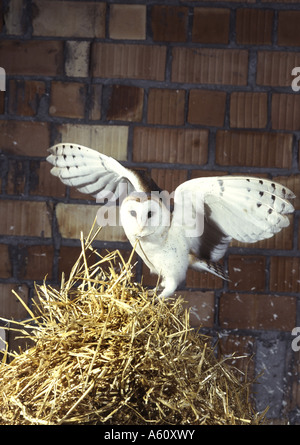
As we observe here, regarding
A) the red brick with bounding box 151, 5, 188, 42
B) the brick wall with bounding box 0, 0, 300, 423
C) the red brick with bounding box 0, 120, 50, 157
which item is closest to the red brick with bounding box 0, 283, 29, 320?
the brick wall with bounding box 0, 0, 300, 423

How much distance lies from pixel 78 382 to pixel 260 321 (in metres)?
0.60

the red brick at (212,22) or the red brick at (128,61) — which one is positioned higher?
the red brick at (212,22)

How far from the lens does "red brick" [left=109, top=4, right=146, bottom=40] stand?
115cm

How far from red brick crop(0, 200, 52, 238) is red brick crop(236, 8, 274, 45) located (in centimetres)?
55

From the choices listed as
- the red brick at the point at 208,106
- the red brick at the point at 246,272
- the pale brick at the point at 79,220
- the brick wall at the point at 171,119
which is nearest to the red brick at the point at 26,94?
the brick wall at the point at 171,119

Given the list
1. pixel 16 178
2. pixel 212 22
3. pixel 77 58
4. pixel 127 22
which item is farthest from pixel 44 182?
pixel 212 22

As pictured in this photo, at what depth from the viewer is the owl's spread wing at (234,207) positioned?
0.86 metres

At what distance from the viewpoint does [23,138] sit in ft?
3.87

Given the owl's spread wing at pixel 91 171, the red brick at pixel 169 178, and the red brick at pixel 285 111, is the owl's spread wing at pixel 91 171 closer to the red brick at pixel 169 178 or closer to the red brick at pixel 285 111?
the red brick at pixel 169 178

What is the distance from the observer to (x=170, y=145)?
1169mm

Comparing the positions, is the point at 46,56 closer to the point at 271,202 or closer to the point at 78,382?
the point at 271,202

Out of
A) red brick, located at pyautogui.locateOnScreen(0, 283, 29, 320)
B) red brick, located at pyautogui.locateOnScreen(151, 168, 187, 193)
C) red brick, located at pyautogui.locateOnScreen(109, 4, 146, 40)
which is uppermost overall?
red brick, located at pyautogui.locateOnScreen(109, 4, 146, 40)

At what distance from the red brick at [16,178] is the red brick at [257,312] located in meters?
0.49

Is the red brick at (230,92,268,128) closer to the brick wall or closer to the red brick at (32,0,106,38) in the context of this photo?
the brick wall
